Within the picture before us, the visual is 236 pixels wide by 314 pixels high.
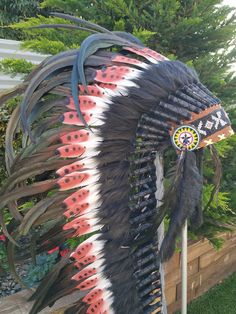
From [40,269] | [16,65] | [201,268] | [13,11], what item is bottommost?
[201,268]

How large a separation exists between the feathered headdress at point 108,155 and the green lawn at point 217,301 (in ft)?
6.17

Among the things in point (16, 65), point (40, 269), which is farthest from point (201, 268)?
point (16, 65)

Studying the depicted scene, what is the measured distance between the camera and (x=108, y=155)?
4.80 feet

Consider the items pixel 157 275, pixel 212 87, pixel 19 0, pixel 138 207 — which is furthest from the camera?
pixel 19 0

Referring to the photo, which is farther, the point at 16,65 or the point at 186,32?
the point at 186,32

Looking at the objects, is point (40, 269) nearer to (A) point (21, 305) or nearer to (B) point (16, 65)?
(A) point (21, 305)

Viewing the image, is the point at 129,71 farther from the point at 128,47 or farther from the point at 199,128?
the point at 199,128

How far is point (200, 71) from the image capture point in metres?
3.18

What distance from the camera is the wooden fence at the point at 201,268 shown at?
2945 mm

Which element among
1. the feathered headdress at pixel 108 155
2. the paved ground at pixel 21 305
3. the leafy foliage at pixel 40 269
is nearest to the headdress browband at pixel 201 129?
the feathered headdress at pixel 108 155

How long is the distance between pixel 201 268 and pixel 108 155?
7.52ft

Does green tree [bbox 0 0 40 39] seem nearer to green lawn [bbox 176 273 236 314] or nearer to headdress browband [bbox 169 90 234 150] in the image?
green lawn [bbox 176 273 236 314]

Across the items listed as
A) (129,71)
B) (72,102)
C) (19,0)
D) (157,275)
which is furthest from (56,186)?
(19,0)

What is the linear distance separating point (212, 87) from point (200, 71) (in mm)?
180
